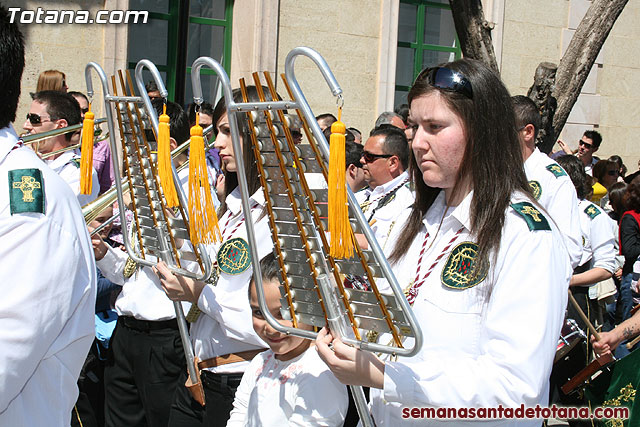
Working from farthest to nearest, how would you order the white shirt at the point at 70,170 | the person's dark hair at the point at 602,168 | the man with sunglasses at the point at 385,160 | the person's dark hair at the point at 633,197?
the person's dark hair at the point at 602,168, the person's dark hair at the point at 633,197, the man with sunglasses at the point at 385,160, the white shirt at the point at 70,170

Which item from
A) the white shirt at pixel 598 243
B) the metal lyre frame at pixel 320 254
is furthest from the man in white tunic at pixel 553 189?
the metal lyre frame at pixel 320 254

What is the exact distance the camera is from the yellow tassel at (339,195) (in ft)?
6.77

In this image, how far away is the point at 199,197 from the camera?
291 centimetres

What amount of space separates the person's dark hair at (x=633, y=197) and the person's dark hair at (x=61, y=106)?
5238 mm

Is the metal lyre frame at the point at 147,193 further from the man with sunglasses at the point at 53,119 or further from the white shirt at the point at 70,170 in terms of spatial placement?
the man with sunglasses at the point at 53,119

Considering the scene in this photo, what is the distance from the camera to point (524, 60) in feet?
37.2

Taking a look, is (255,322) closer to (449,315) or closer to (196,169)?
(196,169)

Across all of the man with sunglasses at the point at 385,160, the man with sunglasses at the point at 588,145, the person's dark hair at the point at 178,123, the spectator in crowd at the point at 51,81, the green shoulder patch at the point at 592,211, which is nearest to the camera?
the person's dark hair at the point at 178,123

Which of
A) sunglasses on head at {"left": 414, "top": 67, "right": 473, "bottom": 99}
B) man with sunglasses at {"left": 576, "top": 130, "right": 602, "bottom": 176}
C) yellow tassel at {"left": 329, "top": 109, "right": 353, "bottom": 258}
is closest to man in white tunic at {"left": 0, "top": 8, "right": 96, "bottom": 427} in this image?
yellow tassel at {"left": 329, "top": 109, "right": 353, "bottom": 258}

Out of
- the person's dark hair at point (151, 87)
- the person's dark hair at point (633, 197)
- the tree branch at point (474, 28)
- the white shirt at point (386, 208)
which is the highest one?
the tree branch at point (474, 28)

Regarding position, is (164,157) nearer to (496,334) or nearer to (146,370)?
(146,370)

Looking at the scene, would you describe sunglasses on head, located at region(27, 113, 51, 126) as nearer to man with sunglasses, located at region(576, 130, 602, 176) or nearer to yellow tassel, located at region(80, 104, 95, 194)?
yellow tassel, located at region(80, 104, 95, 194)

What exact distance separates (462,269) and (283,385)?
0.91m

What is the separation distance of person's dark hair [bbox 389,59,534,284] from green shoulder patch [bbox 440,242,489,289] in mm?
47
